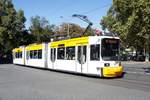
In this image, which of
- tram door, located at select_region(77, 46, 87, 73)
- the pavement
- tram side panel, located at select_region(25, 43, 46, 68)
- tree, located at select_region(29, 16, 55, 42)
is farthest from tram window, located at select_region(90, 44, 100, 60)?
tree, located at select_region(29, 16, 55, 42)

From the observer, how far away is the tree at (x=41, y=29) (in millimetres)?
93225

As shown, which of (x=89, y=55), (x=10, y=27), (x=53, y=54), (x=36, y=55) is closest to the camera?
(x=89, y=55)

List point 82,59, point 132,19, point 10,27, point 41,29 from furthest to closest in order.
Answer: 1. point 41,29
2. point 10,27
3. point 132,19
4. point 82,59

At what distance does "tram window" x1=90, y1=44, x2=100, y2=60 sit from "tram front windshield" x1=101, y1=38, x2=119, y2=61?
349 mm

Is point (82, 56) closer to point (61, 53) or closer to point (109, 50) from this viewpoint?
point (109, 50)

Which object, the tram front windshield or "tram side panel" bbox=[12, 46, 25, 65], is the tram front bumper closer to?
the tram front windshield

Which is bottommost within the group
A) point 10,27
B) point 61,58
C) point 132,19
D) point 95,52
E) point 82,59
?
point 82,59

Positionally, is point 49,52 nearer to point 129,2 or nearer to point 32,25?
point 129,2

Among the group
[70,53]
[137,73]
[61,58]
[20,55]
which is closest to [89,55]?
[70,53]

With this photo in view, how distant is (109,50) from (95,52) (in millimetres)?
957

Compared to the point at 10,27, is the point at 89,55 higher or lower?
lower

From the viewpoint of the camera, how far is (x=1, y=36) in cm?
6906

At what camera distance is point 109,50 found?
79.6 ft

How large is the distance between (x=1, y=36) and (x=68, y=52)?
4275cm
